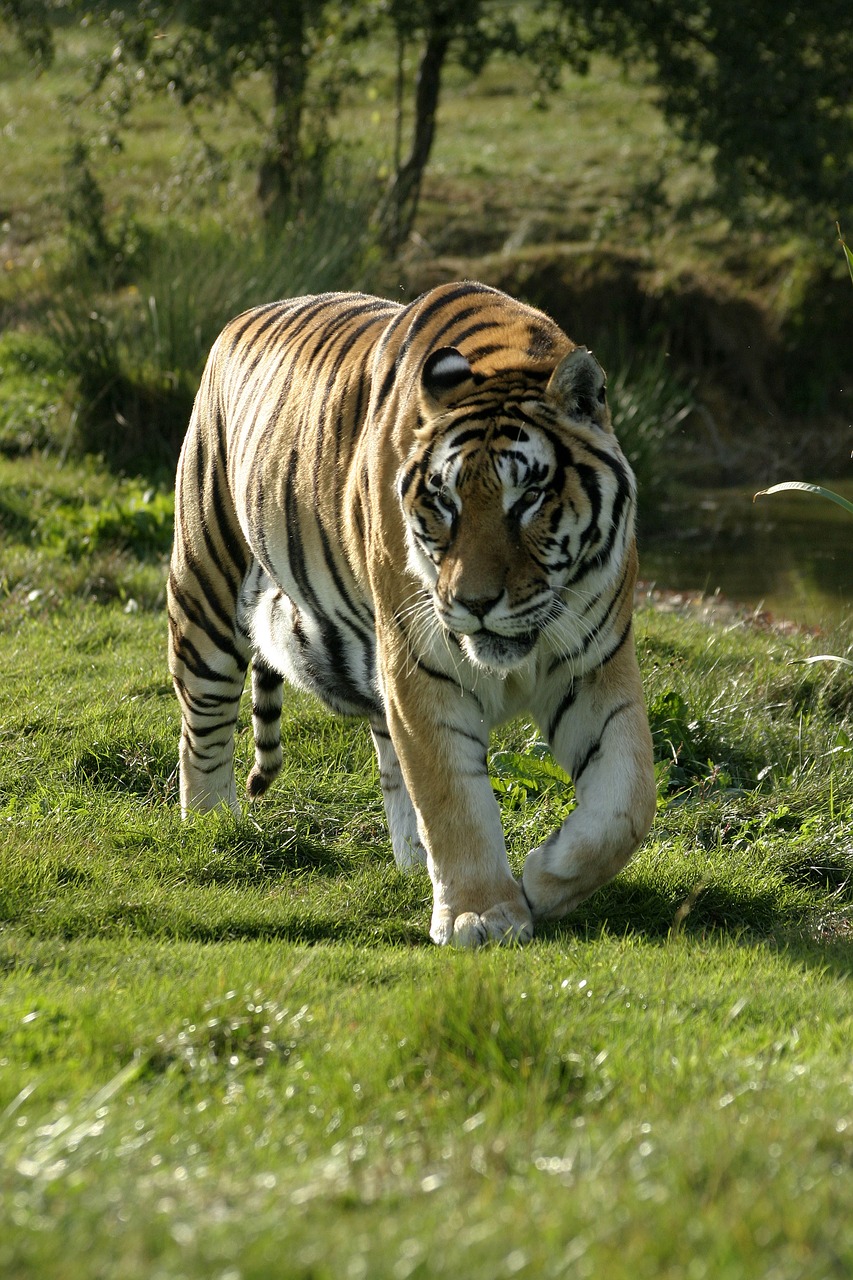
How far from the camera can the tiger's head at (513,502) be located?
4.08 m

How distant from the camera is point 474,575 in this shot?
402 centimetres

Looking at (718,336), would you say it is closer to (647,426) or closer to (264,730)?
(647,426)

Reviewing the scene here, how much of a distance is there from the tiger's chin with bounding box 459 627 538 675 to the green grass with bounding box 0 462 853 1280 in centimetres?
79

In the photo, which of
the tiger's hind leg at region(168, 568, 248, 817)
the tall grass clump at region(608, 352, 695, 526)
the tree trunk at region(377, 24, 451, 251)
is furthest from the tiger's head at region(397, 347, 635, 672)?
the tree trunk at region(377, 24, 451, 251)

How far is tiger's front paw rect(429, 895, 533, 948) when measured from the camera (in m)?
4.20

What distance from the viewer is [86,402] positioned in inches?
458

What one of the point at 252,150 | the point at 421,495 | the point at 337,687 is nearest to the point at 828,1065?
the point at 421,495

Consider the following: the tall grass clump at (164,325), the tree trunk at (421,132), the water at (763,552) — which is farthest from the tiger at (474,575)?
the tree trunk at (421,132)

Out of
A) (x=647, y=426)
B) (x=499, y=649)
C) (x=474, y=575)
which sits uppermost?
(x=474, y=575)

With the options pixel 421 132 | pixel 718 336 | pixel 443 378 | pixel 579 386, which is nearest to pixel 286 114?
pixel 421 132

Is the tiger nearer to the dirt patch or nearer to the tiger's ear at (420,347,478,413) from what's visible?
the tiger's ear at (420,347,478,413)

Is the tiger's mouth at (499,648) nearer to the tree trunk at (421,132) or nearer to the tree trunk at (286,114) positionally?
the tree trunk at (286,114)

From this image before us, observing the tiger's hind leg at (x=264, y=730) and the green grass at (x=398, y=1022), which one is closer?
the green grass at (x=398, y=1022)

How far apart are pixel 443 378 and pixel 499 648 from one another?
823 millimetres
